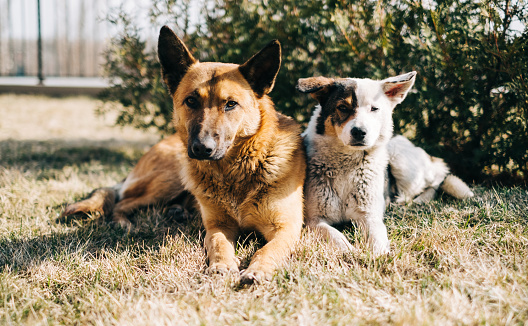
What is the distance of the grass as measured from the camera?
186cm

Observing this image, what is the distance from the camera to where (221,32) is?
4633 mm

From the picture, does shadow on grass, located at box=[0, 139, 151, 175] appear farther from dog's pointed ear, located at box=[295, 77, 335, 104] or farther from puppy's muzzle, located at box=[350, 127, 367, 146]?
puppy's muzzle, located at box=[350, 127, 367, 146]

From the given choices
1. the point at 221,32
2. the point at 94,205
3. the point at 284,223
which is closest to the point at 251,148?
the point at 284,223

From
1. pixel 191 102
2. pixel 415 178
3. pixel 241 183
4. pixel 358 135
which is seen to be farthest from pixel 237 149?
A: pixel 415 178

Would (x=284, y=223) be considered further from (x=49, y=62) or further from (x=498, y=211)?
Result: (x=49, y=62)

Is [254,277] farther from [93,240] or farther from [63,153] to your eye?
[63,153]

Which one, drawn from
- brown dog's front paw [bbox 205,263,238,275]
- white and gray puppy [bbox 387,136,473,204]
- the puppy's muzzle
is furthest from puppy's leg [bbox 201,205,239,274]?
white and gray puppy [bbox 387,136,473,204]

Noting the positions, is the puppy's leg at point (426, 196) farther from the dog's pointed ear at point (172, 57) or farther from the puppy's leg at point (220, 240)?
the dog's pointed ear at point (172, 57)

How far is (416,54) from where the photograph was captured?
3828 millimetres

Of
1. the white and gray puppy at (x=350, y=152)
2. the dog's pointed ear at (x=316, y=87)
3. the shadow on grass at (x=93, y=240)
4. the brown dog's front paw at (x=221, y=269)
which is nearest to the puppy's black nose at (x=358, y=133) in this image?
the white and gray puppy at (x=350, y=152)

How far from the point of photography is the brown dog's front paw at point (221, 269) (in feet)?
7.45

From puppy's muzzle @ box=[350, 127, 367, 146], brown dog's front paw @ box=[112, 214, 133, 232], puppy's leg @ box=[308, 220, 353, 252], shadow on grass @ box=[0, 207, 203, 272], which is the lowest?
brown dog's front paw @ box=[112, 214, 133, 232]

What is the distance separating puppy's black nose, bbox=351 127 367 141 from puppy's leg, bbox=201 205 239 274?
1148 millimetres

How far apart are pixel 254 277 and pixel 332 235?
766mm
